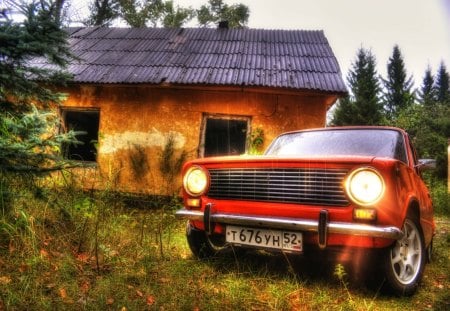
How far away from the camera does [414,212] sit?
2896 millimetres

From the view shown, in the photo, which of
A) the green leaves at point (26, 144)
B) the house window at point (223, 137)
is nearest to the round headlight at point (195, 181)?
the green leaves at point (26, 144)

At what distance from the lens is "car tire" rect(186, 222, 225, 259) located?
3.38 meters

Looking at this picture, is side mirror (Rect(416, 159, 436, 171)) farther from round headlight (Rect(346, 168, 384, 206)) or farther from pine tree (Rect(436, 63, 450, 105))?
pine tree (Rect(436, 63, 450, 105))

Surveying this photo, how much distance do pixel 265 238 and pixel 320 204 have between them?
535mm

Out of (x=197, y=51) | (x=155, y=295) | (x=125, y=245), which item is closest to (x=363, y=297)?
(x=155, y=295)

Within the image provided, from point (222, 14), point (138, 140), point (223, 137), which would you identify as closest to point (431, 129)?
point (222, 14)

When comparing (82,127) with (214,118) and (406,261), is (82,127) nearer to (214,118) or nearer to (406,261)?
(214,118)

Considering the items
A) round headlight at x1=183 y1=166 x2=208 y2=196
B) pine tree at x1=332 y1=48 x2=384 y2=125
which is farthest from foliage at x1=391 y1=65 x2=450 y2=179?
round headlight at x1=183 y1=166 x2=208 y2=196

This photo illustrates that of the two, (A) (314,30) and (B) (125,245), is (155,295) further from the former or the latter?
(A) (314,30)

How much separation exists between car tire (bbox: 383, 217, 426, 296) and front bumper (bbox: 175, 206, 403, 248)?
0.33 meters

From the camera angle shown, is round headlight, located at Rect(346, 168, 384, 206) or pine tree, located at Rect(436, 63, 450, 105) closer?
round headlight, located at Rect(346, 168, 384, 206)

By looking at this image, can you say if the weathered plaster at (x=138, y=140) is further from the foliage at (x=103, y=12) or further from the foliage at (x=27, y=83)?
the foliage at (x=103, y=12)

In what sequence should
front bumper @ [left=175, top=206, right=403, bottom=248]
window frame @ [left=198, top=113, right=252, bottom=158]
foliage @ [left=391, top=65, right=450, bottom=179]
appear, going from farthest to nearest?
foliage @ [left=391, top=65, right=450, bottom=179], window frame @ [left=198, top=113, right=252, bottom=158], front bumper @ [left=175, top=206, right=403, bottom=248]

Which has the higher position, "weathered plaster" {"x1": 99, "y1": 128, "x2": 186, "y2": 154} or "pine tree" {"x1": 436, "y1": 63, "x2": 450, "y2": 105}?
"pine tree" {"x1": 436, "y1": 63, "x2": 450, "y2": 105}
